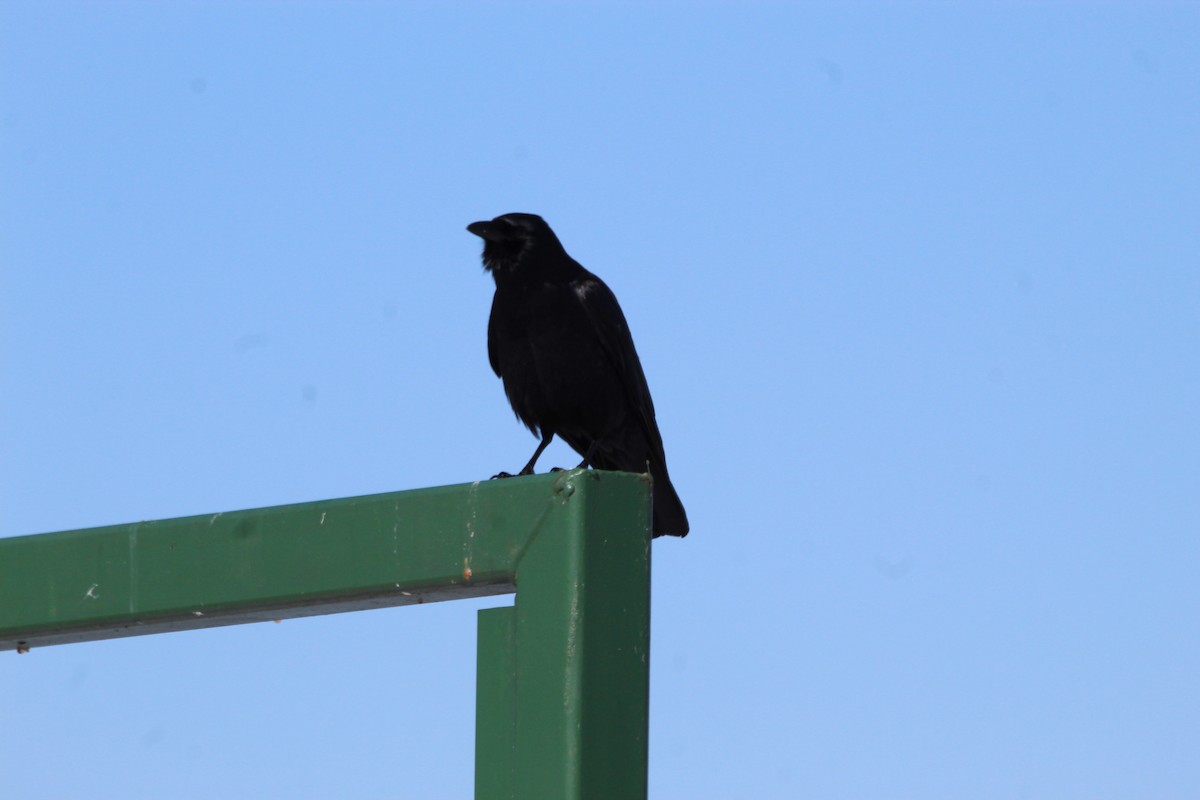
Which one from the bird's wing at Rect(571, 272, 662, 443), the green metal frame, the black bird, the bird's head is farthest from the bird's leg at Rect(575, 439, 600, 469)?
the green metal frame

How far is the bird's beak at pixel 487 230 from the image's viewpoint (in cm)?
682

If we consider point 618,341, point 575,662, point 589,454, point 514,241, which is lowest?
point 575,662

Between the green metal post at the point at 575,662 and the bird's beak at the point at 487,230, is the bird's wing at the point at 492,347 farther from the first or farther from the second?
the green metal post at the point at 575,662

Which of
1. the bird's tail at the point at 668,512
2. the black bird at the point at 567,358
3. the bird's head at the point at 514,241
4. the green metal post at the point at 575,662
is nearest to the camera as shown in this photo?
the green metal post at the point at 575,662

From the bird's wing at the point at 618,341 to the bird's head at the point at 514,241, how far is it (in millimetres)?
226

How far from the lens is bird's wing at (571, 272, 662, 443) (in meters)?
6.54

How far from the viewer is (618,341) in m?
6.59

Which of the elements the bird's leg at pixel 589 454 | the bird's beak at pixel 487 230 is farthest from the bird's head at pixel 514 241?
the bird's leg at pixel 589 454

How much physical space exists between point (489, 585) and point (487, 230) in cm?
460

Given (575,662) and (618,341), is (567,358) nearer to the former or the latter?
(618,341)

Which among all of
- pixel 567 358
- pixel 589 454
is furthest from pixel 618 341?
pixel 589 454

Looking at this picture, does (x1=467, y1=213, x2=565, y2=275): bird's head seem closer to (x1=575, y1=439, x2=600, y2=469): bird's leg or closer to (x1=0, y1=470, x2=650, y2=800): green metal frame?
(x1=575, y1=439, x2=600, y2=469): bird's leg

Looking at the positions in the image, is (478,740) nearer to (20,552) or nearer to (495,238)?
(20,552)

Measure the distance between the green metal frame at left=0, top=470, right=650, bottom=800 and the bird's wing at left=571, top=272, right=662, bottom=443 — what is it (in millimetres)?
3847
